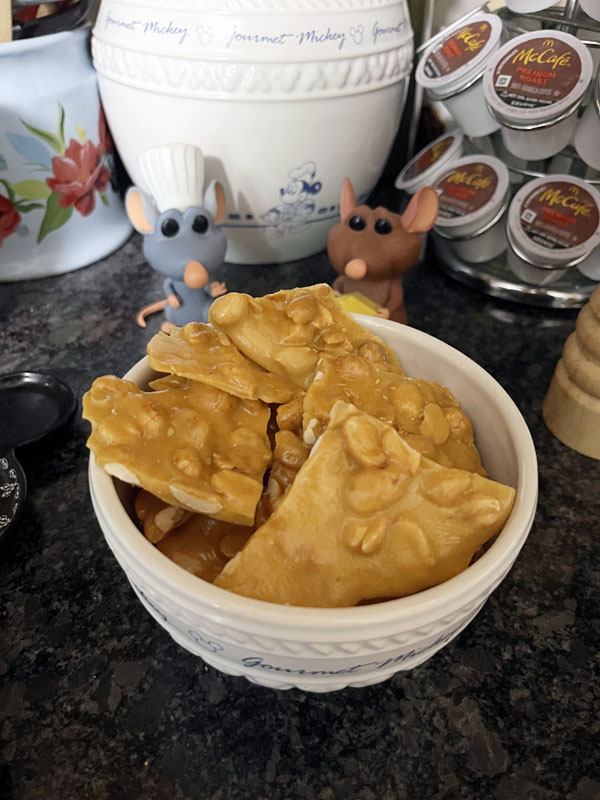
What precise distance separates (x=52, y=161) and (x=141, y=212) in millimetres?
185

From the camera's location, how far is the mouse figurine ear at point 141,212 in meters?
0.69

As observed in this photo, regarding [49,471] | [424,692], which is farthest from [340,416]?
[49,471]

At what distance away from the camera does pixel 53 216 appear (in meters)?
0.81

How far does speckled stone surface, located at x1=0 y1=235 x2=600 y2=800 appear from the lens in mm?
385

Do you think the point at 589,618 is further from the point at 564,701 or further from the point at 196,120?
the point at 196,120

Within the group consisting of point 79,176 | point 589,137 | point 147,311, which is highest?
point 589,137

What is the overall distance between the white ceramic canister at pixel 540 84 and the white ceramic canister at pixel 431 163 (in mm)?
104

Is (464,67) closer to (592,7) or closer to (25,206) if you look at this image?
(592,7)

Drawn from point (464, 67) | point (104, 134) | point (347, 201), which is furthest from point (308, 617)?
point (104, 134)

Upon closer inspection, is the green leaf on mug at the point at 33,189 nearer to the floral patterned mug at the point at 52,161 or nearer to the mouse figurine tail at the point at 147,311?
the floral patterned mug at the point at 52,161

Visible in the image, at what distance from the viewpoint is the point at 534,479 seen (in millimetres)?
380

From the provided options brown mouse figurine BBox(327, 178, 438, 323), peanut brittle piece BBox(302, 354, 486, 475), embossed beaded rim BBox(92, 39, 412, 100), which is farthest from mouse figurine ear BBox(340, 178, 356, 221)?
peanut brittle piece BBox(302, 354, 486, 475)

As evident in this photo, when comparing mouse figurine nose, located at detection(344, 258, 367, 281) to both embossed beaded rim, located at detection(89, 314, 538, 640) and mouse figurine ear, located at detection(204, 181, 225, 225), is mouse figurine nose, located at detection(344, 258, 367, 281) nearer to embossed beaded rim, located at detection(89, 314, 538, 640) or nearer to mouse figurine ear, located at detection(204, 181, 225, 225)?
mouse figurine ear, located at detection(204, 181, 225, 225)

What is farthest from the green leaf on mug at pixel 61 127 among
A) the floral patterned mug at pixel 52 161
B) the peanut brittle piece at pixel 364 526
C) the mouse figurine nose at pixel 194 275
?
the peanut brittle piece at pixel 364 526
